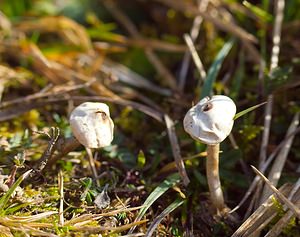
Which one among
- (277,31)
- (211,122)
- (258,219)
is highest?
(277,31)

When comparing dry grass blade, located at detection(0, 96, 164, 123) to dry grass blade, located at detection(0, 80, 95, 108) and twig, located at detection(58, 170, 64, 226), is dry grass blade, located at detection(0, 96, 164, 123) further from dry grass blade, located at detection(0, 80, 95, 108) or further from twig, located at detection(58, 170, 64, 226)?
twig, located at detection(58, 170, 64, 226)

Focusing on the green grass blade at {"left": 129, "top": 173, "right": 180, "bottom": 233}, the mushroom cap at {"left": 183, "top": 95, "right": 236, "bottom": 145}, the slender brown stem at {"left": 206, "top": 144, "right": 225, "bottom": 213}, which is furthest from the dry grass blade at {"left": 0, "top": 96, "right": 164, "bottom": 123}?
the mushroom cap at {"left": 183, "top": 95, "right": 236, "bottom": 145}

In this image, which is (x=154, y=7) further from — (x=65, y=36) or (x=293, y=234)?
(x=293, y=234)

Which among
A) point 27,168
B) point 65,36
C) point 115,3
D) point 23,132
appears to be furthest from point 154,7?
point 27,168

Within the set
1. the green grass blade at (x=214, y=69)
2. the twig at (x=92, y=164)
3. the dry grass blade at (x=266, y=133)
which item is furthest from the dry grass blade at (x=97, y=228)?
the green grass blade at (x=214, y=69)

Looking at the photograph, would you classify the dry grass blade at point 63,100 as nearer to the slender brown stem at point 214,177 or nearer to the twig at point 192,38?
the twig at point 192,38

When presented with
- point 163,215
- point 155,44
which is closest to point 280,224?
point 163,215

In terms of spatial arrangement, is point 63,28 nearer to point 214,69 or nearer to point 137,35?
point 137,35
